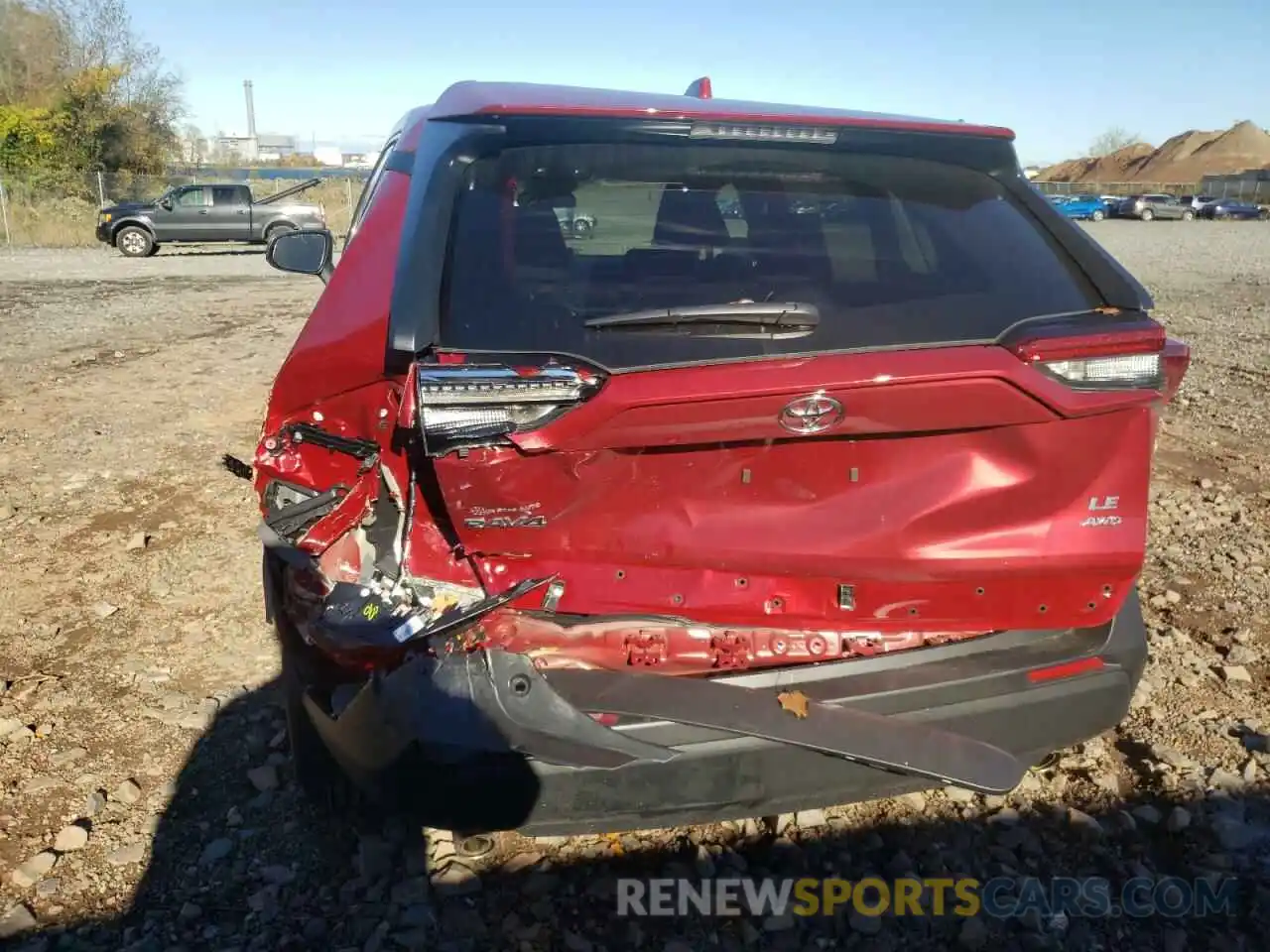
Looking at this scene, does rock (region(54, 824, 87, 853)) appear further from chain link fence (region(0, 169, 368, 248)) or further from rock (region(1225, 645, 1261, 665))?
chain link fence (region(0, 169, 368, 248))

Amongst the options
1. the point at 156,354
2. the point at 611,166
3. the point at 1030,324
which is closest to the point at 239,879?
the point at 611,166

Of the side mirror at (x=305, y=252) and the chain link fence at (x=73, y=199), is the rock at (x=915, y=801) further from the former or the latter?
the chain link fence at (x=73, y=199)

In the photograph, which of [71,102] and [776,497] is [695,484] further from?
[71,102]

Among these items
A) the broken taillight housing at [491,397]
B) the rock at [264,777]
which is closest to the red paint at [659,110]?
the broken taillight housing at [491,397]

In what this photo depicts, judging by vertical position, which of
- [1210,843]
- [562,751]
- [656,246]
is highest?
[656,246]

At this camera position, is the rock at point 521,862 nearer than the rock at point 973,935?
No

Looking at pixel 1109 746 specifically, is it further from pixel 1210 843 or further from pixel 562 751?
pixel 562 751

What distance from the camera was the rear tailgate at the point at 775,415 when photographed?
1896 millimetres

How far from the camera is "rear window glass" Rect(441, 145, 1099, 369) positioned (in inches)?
78.8

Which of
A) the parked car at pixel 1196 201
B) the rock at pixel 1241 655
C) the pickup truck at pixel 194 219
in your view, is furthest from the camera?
the parked car at pixel 1196 201

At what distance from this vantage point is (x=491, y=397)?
6.04ft

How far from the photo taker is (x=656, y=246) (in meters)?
2.26

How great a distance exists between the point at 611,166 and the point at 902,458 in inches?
38.4

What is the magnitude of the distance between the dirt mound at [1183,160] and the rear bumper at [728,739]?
88182mm
